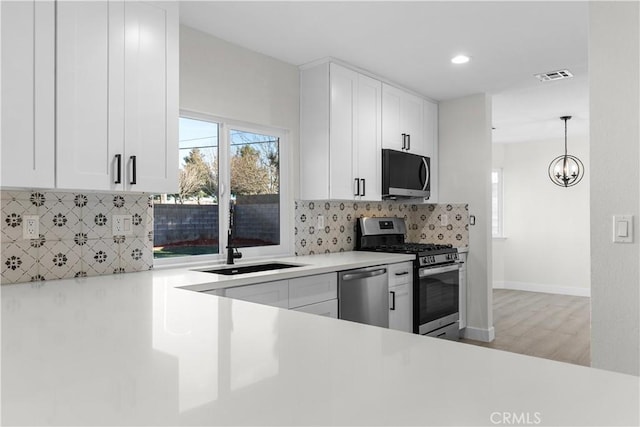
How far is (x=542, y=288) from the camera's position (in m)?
7.05

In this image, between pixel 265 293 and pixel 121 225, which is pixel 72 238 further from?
pixel 265 293

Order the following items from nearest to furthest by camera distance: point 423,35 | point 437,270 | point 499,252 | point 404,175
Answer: point 423,35 < point 437,270 < point 404,175 < point 499,252

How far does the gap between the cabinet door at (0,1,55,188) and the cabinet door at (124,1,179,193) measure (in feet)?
1.10

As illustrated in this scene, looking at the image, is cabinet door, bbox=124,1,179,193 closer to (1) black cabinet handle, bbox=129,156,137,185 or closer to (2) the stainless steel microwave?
(1) black cabinet handle, bbox=129,156,137,185

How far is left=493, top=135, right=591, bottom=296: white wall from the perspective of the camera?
266 inches

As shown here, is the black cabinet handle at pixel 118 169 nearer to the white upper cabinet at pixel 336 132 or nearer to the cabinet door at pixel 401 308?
the white upper cabinet at pixel 336 132

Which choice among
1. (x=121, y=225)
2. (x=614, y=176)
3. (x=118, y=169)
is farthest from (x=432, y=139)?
(x=118, y=169)

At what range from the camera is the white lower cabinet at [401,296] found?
3459 millimetres

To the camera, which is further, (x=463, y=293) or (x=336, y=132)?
(x=463, y=293)

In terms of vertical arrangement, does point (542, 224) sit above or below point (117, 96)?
below

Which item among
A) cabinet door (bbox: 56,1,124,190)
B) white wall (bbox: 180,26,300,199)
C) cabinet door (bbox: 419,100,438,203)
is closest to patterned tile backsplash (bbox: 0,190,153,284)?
cabinet door (bbox: 56,1,124,190)

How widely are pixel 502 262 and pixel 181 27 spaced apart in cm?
638

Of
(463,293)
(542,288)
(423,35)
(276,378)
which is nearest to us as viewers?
(276,378)

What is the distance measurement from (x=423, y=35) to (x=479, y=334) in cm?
288
